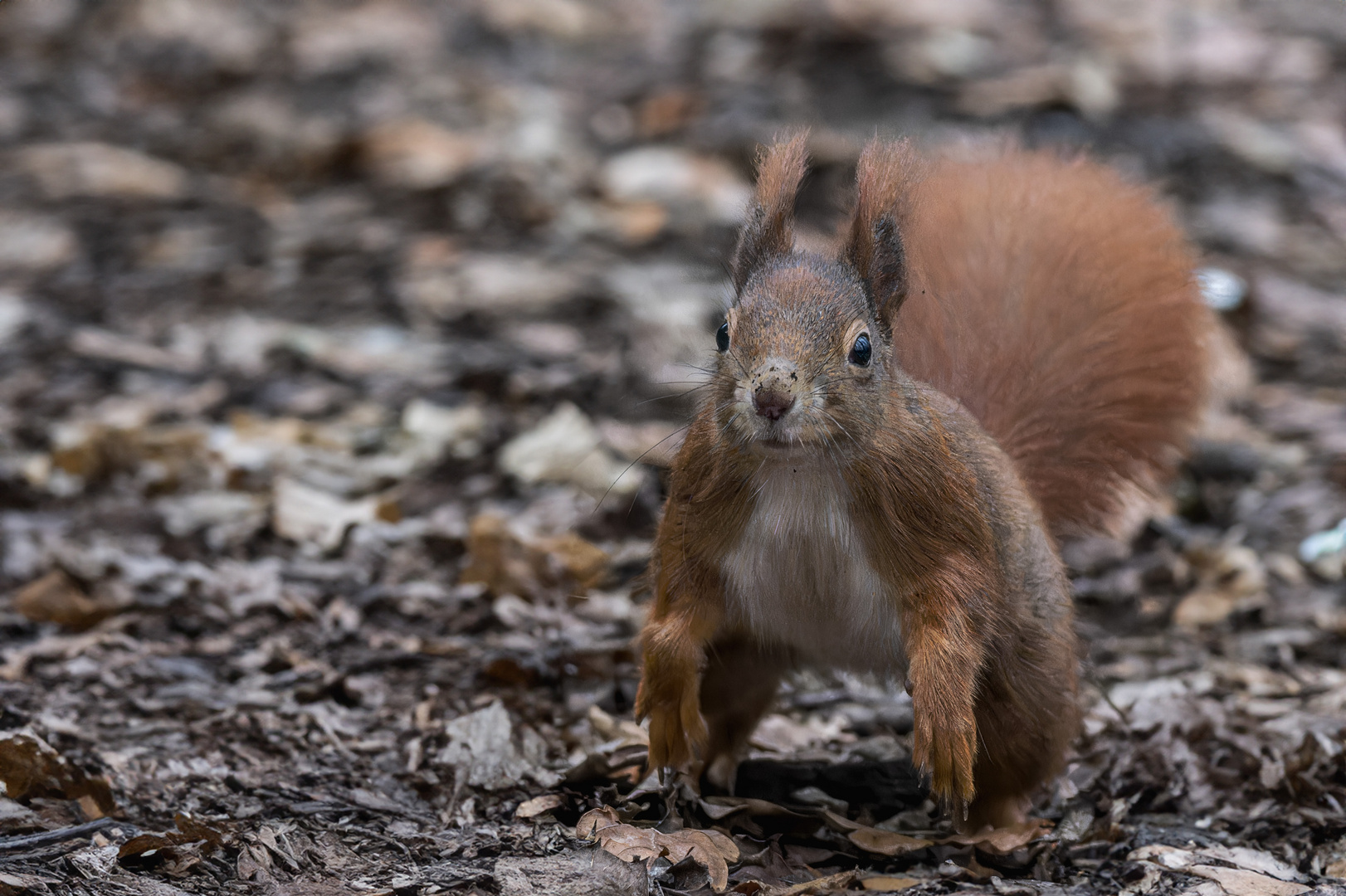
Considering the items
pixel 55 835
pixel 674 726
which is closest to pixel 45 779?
pixel 55 835

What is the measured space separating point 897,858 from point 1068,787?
641 mm

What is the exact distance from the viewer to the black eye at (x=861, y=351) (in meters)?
2.67

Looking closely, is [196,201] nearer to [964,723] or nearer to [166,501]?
[166,501]

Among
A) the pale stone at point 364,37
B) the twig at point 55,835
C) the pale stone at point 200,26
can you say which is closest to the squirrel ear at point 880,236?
the twig at point 55,835

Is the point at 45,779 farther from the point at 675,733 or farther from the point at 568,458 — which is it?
the point at 568,458

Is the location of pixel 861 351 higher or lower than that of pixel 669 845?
higher

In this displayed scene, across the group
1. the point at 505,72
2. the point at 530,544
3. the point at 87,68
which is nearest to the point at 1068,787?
the point at 530,544

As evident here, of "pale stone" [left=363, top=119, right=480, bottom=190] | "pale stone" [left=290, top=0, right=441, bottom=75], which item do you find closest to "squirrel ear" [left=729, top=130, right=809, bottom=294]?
"pale stone" [left=363, top=119, right=480, bottom=190]

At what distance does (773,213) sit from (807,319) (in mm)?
341

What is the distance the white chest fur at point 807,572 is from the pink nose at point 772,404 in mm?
162

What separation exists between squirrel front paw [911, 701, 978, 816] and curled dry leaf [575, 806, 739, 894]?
1.41ft

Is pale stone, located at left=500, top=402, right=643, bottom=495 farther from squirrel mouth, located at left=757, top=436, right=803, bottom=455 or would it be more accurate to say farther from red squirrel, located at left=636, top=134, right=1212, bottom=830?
squirrel mouth, located at left=757, top=436, right=803, bottom=455

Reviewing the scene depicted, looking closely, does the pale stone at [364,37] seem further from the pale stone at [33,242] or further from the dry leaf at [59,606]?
the dry leaf at [59,606]

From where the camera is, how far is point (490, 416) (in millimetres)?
5250
